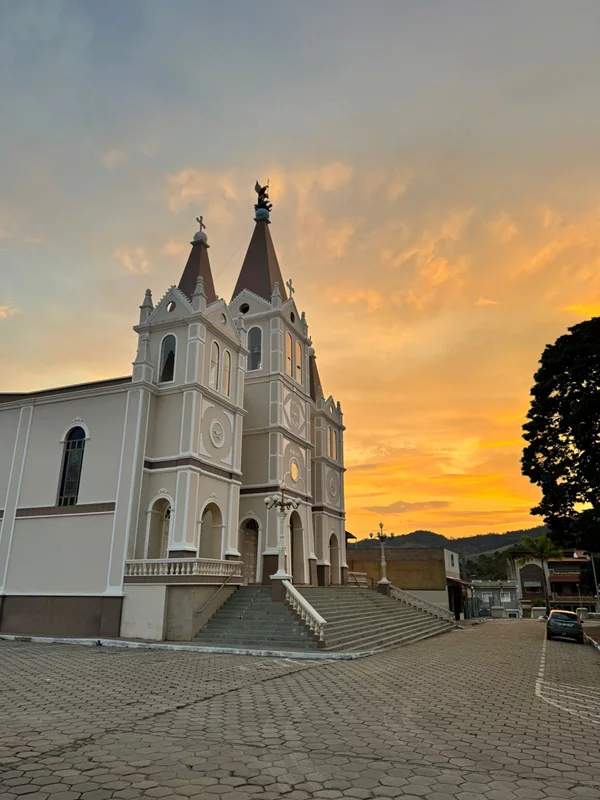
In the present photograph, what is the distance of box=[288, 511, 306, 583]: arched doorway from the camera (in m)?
28.0

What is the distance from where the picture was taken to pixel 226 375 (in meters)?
24.4

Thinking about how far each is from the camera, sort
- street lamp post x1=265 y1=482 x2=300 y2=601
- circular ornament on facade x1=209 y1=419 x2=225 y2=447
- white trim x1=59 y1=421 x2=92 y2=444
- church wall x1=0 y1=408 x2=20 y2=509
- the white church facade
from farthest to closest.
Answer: church wall x1=0 y1=408 x2=20 y2=509
circular ornament on facade x1=209 y1=419 x2=225 y2=447
white trim x1=59 y1=421 x2=92 y2=444
street lamp post x1=265 y1=482 x2=300 y2=601
the white church facade

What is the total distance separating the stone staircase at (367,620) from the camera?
17.8 m

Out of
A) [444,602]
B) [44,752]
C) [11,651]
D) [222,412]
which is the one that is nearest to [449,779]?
[44,752]

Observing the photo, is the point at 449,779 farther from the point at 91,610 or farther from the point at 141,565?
the point at 91,610

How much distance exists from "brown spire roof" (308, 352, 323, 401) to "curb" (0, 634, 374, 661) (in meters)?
20.2

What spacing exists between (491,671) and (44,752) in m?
10.4

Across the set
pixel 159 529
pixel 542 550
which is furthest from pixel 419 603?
pixel 542 550

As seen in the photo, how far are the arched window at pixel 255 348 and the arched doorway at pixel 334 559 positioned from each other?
11.5 m

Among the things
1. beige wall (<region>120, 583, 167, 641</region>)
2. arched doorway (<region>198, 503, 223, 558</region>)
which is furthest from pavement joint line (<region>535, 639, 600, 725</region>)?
arched doorway (<region>198, 503, 223, 558</region>)

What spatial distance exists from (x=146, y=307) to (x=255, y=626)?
14121mm

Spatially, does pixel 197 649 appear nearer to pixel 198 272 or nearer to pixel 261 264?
pixel 198 272

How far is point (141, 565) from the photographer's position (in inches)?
754

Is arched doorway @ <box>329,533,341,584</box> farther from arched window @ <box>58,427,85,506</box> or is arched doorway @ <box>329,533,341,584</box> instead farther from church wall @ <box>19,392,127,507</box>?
arched window @ <box>58,427,85,506</box>
